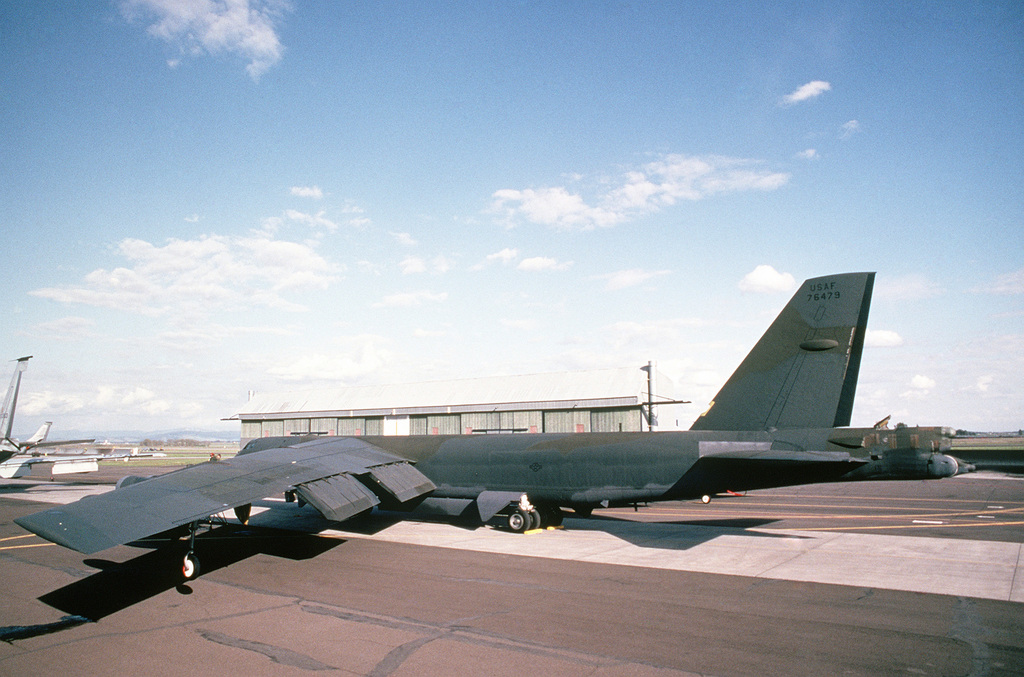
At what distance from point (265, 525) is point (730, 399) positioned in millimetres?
16911

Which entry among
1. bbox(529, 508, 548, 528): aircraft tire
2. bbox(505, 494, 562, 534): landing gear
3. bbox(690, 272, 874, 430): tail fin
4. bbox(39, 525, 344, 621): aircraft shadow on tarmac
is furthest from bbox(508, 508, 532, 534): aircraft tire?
bbox(690, 272, 874, 430): tail fin

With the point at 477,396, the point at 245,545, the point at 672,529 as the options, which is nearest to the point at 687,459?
the point at 672,529

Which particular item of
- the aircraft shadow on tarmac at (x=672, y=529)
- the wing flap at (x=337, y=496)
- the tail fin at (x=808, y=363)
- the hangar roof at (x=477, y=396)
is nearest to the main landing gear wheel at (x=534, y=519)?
the aircraft shadow on tarmac at (x=672, y=529)

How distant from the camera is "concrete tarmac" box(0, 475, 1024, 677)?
7.98m

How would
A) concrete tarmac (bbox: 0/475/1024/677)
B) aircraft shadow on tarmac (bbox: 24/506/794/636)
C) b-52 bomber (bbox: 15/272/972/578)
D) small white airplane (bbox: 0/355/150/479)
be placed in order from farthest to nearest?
small white airplane (bbox: 0/355/150/479) → b-52 bomber (bbox: 15/272/972/578) → aircraft shadow on tarmac (bbox: 24/506/794/636) → concrete tarmac (bbox: 0/475/1024/677)

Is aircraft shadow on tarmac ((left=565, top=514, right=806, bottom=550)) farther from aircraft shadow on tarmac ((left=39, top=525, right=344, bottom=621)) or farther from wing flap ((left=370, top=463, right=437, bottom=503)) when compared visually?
aircraft shadow on tarmac ((left=39, top=525, right=344, bottom=621))

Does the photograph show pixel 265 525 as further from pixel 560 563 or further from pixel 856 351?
pixel 856 351

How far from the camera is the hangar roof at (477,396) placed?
1667 inches

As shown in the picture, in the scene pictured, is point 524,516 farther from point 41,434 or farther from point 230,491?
point 41,434

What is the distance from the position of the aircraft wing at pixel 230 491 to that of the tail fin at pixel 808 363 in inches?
430

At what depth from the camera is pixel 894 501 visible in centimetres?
2903

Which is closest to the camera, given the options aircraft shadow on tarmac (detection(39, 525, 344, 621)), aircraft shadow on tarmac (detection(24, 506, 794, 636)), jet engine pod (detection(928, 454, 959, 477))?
aircraft shadow on tarmac (detection(39, 525, 344, 621))

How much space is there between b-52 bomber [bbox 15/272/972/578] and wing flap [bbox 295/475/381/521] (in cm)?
4

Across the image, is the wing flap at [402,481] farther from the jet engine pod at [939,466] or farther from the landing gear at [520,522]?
the jet engine pod at [939,466]
